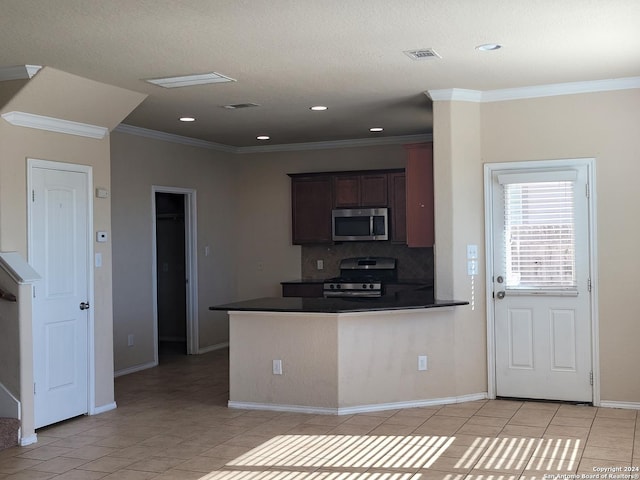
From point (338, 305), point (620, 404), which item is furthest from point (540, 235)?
point (338, 305)

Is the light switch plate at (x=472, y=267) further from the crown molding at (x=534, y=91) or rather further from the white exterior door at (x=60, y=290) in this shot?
the white exterior door at (x=60, y=290)

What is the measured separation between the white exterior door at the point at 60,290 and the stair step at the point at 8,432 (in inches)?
12.3

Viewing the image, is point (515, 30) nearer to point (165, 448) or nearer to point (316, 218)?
point (165, 448)

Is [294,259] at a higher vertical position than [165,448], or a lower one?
higher

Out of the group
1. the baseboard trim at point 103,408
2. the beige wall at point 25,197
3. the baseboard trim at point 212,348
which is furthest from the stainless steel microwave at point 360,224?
the baseboard trim at point 103,408

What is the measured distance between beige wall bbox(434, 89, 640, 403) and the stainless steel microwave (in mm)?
2486

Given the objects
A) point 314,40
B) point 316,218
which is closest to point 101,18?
point 314,40

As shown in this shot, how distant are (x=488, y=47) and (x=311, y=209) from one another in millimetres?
4658

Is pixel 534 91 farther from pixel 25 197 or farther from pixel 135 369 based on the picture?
pixel 135 369

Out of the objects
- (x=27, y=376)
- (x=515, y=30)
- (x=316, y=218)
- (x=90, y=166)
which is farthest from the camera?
(x=316, y=218)

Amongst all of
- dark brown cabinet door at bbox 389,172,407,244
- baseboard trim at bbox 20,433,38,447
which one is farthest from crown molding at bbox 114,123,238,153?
baseboard trim at bbox 20,433,38,447

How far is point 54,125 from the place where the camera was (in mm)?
5570

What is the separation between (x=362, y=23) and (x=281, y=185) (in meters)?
5.40

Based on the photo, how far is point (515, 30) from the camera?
14.2 feet
